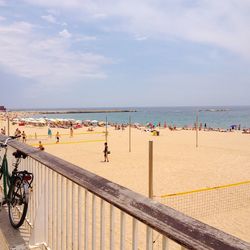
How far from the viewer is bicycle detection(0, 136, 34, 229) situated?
3.56 metres

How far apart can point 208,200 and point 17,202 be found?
7.20 meters

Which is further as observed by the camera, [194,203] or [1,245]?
[194,203]

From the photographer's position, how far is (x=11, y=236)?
3.62 metres

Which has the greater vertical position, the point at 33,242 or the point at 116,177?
the point at 33,242

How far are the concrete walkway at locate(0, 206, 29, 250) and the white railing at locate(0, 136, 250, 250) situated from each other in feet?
0.41

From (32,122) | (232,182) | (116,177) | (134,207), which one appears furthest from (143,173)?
(32,122)

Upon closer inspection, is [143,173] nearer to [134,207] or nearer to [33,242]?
[33,242]

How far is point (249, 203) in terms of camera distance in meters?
9.55

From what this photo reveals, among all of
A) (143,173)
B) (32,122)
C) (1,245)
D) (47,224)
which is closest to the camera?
(47,224)

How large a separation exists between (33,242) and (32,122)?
55538 millimetres

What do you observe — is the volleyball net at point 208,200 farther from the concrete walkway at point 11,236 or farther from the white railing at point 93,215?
the white railing at point 93,215

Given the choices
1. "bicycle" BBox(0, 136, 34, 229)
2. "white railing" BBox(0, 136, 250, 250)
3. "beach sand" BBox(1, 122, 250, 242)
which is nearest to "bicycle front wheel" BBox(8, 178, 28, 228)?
"bicycle" BBox(0, 136, 34, 229)

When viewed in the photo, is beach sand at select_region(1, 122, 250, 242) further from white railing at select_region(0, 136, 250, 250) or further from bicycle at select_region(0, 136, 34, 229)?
white railing at select_region(0, 136, 250, 250)

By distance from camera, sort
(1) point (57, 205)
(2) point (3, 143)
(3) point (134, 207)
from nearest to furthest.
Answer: (3) point (134, 207), (1) point (57, 205), (2) point (3, 143)
